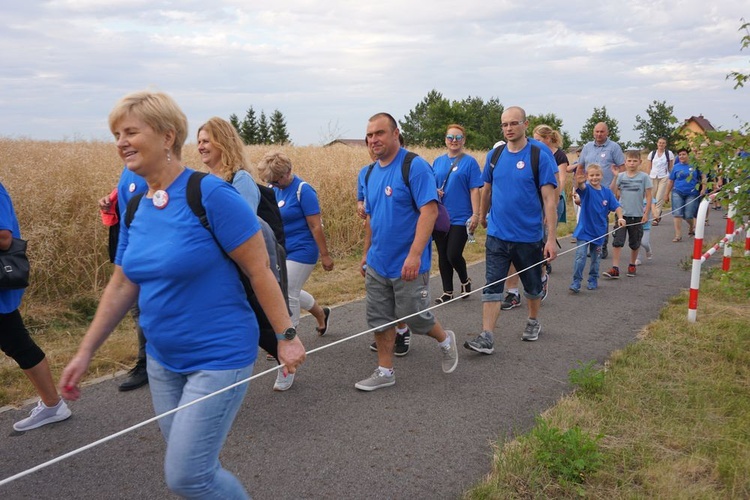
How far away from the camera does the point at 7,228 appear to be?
361cm

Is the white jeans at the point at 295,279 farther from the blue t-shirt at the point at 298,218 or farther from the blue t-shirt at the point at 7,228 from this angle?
the blue t-shirt at the point at 7,228

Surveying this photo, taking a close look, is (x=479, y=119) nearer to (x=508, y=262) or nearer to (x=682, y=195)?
(x=682, y=195)

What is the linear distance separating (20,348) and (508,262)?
3827 millimetres

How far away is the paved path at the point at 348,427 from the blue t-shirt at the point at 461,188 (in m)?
1.53

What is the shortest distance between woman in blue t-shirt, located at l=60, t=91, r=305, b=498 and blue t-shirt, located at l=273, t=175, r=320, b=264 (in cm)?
262

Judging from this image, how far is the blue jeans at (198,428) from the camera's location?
211cm

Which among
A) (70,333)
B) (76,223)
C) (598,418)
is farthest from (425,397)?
(76,223)

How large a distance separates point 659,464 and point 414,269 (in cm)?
183

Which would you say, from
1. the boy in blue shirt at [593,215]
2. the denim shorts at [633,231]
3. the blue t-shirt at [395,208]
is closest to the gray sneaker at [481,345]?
the blue t-shirt at [395,208]

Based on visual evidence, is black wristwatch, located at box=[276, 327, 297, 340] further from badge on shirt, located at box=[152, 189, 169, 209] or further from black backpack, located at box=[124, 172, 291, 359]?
badge on shirt, located at box=[152, 189, 169, 209]

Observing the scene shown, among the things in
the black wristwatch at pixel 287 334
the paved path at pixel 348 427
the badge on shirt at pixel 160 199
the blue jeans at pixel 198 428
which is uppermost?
the badge on shirt at pixel 160 199

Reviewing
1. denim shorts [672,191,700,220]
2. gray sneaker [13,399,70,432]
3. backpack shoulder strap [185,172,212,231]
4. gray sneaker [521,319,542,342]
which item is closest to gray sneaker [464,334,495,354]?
gray sneaker [521,319,542,342]

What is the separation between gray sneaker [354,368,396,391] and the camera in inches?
178

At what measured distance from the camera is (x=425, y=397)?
440cm
